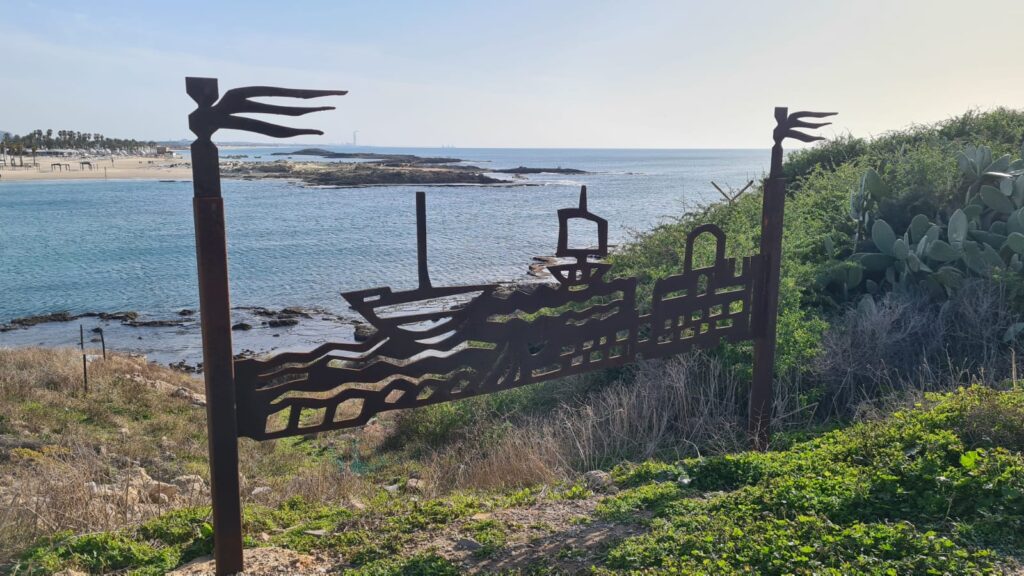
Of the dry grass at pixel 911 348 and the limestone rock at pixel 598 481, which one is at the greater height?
the dry grass at pixel 911 348

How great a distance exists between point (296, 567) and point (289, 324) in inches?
679

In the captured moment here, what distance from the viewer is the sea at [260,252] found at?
66.2 feet

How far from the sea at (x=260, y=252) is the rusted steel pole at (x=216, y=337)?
10135 millimetres

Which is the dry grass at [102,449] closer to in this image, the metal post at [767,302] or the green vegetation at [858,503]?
the green vegetation at [858,503]

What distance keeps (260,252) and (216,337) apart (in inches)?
1194

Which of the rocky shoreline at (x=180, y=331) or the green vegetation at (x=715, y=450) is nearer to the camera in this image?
the green vegetation at (x=715, y=450)

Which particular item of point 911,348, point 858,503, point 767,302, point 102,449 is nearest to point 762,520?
point 858,503

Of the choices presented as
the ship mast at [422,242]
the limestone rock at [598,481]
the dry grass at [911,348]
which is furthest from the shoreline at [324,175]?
the ship mast at [422,242]

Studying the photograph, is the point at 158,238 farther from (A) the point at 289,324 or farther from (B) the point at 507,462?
(B) the point at 507,462

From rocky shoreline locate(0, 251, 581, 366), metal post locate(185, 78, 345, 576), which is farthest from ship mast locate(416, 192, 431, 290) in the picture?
rocky shoreline locate(0, 251, 581, 366)

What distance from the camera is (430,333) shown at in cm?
372

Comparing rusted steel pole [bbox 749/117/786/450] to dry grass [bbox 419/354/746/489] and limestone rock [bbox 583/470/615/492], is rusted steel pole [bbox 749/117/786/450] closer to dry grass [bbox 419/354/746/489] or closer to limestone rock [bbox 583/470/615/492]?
dry grass [bbox 419/354/746/489]

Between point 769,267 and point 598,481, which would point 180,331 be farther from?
point 769,267

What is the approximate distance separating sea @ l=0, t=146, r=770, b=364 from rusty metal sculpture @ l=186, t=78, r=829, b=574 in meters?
7.50
